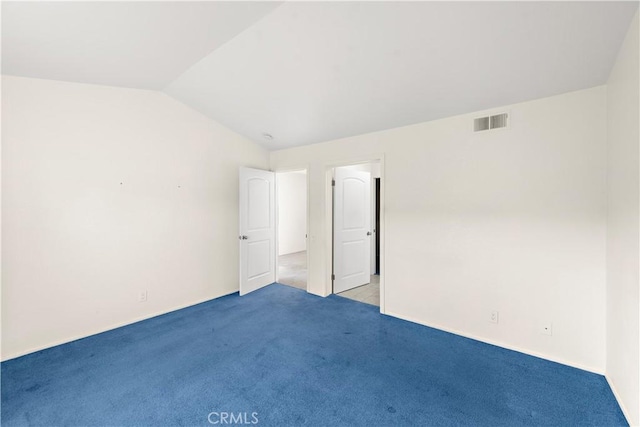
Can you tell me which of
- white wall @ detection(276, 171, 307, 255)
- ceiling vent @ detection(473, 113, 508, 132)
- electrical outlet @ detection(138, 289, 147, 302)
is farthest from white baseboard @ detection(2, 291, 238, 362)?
ceiling vent @ detection(473, 113, 508, 132)

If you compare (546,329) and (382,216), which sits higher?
(382,216)

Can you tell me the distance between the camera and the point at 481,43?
1819 millimetres

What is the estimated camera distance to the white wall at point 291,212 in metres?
7.46

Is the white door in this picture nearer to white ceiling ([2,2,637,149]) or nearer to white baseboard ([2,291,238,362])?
white ceiling ([2,2,637,149])

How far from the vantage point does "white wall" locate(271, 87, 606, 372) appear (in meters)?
2.12

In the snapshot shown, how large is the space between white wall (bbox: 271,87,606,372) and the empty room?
2 centimetres

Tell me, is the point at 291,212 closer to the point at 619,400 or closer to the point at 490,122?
the point at 490,122

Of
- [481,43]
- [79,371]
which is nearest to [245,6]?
[481,43]

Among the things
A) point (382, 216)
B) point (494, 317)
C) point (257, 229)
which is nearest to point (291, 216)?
point (257, 229)

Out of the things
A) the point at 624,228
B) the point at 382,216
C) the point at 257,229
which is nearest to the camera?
the point at 624,228

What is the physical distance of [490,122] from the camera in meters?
2.51

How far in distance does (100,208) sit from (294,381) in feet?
8.86

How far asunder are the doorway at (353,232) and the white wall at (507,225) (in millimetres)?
836

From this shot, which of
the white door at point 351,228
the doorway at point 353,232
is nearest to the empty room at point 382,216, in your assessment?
the doorway at point 353,232
